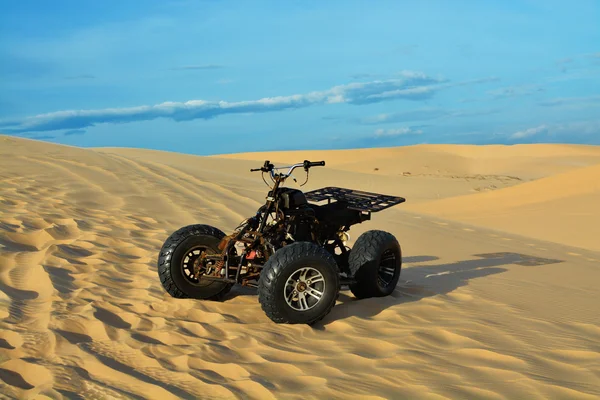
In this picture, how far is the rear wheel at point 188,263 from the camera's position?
607 centimetres

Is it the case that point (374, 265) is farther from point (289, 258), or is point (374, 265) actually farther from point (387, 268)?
point (289, 258)

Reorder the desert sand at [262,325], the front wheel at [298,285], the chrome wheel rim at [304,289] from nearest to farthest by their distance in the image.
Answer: the desert sand at [262,325], the front wheel at [298,285], the chrome wheel rim at [304,289]

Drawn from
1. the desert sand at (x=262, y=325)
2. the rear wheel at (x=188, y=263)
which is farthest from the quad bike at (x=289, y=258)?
the desert sand at (x=262, y=325)

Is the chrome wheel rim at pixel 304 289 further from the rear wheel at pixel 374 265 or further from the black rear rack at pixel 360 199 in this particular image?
the black rear rack at pixel 360 199

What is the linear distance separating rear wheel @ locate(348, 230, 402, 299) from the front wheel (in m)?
0.84

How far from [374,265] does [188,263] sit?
1.80 meters

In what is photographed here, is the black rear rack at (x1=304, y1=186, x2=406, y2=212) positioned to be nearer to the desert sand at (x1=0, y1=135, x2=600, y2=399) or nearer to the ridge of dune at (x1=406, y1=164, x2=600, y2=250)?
the desert sand at (x1=0, y1=135, x2=600, y2=399)

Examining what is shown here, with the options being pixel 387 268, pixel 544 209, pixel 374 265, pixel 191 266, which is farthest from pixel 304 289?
pixel 544 209

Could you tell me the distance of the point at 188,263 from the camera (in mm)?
6254

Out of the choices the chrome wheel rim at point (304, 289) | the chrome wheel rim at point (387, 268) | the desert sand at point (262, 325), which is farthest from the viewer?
the chrome wheel rim at point (387, 268)

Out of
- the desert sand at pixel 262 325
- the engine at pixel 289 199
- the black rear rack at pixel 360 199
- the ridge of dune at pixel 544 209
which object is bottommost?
the desert sand at pixel 262 325

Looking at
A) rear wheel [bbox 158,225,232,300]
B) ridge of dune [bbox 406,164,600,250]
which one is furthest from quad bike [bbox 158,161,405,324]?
ridge of dune [bbox 406,164,600,250]

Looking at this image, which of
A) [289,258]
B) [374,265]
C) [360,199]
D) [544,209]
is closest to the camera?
[289,258]

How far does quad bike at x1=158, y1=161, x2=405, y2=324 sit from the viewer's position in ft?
17.3
